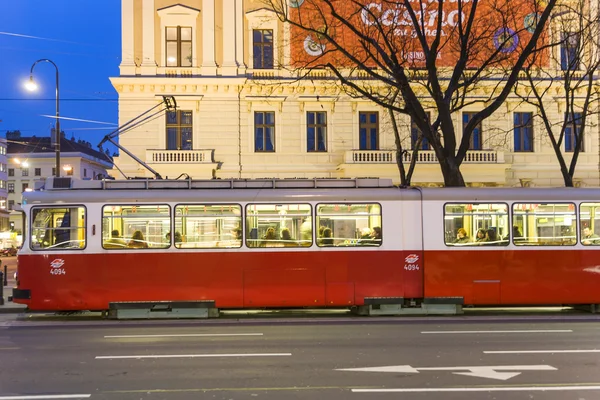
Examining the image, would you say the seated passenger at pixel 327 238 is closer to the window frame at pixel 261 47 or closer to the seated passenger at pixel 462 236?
the seated passenger at pixel 462 236

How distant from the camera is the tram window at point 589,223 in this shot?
15.9 m

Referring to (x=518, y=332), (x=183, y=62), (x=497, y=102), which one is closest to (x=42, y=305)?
(x=518, y=332)

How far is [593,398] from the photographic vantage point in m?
7.47

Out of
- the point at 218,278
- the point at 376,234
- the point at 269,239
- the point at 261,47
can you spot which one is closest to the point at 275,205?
the point at 269,239

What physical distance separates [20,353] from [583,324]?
11.4m

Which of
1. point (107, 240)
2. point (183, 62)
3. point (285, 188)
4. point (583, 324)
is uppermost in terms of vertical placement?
point (183, 62)

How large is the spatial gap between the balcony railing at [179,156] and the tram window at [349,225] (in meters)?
16.8

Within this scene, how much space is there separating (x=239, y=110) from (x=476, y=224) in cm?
1853

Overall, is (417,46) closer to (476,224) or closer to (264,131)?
(264,131)

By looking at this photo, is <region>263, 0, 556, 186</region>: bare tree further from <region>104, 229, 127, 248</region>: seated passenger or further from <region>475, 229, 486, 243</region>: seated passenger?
<region>104, 229, 127, 248</region>: seated passenger

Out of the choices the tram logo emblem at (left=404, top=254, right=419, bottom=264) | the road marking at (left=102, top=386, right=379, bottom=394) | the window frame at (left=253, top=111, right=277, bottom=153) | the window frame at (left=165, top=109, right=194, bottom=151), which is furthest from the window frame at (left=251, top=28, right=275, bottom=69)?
the road marking at (left=102, top=386, right=379, bottom=394)

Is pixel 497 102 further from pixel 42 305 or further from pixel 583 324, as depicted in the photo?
pixel 42 305

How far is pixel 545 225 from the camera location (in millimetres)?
15938

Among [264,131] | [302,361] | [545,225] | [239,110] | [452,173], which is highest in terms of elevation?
[239,110]
